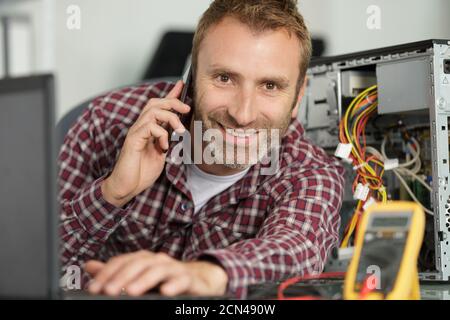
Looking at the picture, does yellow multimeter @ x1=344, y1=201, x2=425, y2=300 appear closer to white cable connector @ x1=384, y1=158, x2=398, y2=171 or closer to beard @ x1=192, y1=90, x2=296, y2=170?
beard @ x1=192, y1=90, x2=296, y2=170

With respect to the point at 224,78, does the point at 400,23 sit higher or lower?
higher

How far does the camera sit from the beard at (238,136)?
1.48 m

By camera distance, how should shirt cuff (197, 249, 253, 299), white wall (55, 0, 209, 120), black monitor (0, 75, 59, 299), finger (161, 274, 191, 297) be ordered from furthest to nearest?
1. white wall (55, 0, 209, 120)
2. shirt cuff (197, 249, 253, 299)
3. finger (161, 274, 191, 297)
4. black monitor (0, 75, 59, 299)

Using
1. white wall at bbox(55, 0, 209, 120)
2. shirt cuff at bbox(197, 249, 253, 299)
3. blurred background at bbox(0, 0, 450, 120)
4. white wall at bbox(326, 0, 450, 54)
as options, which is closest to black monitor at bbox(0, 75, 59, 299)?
shirt cuff at bbox(197, 249, 253, 299)

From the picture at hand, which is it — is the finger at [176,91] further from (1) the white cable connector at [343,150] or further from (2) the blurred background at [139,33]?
(2) the blurred background at [139,33]

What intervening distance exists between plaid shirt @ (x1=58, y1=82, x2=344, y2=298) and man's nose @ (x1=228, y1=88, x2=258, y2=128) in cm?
18

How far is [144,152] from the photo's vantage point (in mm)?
1467

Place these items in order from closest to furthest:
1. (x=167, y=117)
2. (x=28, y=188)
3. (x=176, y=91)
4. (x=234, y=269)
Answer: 1. (x=28, y=188)
2. (x=234, y=269)
3. (x=167, y=117)
4. (x=176, y=91)

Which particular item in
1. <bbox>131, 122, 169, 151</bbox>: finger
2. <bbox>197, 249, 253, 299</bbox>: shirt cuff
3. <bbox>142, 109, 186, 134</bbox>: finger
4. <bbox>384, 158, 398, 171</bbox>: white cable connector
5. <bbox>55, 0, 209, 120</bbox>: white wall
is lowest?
<bbox>197, 249, 253, 299</bbox>: shirt cuff

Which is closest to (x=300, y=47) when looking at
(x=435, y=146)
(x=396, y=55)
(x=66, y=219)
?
(x=396, y=55)

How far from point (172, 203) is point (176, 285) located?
700 millimetres

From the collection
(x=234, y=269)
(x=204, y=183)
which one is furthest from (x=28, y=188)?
(x=204, y=183)

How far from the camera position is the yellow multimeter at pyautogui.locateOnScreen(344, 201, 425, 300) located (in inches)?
33.4

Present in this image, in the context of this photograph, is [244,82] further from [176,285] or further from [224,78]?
[176,285]
